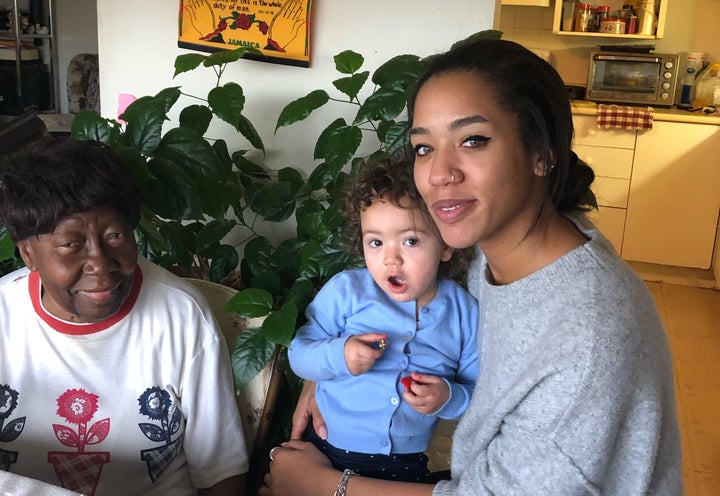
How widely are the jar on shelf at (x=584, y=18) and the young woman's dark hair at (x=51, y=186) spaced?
4.06 meters

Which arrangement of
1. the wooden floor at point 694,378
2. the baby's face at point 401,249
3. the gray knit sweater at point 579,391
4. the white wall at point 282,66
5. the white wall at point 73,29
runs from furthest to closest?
the white wall at point 73,29 < the wooden floor at point 694,378 < the white wall at point 282,66 < the baby's face at point 401,249 < the gray knit sweater at point 579,391

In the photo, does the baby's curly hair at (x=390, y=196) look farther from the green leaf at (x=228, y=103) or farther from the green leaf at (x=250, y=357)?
the green leaf at (x=228, y=103)

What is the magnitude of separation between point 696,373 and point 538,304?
269 cm

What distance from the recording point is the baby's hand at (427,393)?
124 centimetres

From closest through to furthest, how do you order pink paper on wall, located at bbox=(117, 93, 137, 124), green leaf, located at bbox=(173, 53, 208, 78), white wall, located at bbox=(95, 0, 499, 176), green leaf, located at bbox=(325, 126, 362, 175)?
green leaf, located at bbox=(325, 126, 362, 175) → green leaf, located at bbox=(173, 53, 208, 78) → white wall, located at bbox=(95, 0, 499, 176) → pink paper on wall, located at bbox=(117, 93, 137, 124)

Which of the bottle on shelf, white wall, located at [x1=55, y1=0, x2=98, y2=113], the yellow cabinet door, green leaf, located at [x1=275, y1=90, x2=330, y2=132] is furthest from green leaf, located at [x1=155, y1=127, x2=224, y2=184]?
white wall, located at [x1=55, y1=0, x2=98, y2=113]

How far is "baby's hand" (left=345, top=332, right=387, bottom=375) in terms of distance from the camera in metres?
→ 1.25

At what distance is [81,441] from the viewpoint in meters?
1.27

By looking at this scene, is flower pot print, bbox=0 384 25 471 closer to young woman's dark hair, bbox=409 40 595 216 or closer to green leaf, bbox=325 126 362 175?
green leaf, bbox=325 126 362 175

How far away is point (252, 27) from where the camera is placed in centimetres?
196

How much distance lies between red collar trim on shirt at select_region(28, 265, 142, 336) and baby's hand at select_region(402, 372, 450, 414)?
495mm

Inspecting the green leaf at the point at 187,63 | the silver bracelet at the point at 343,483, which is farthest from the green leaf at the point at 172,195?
the silver bracelet at the point at 343,483

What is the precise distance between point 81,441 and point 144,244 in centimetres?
44

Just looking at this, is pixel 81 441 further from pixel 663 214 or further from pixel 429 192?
pixel 663 214
